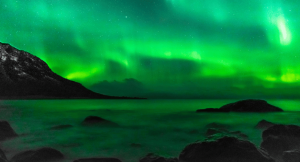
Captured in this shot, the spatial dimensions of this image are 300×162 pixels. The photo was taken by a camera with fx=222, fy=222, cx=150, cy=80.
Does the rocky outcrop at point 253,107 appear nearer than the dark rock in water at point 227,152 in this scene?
No

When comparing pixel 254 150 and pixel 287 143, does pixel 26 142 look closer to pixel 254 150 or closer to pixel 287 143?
pixel 254 150

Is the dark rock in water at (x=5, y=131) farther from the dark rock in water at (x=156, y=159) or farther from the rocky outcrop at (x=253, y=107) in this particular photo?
the rocky outcrop at (x=253, y=107)

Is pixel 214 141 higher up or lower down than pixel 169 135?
higher up

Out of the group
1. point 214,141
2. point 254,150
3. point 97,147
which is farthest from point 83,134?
point 254,150

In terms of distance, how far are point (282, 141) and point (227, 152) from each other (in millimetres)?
4477

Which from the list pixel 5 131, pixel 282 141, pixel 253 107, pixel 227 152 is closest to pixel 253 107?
pixel 253 107

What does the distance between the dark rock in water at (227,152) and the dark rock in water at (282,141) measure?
272cm

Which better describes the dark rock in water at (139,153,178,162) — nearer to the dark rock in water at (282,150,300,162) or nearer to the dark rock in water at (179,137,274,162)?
the dark rock in water at (179,137,274,162)

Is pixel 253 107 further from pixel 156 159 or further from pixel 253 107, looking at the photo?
pixel 156 159

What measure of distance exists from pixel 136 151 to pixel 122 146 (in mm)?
1679

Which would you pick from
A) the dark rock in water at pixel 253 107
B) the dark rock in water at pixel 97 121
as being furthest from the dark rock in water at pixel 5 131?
the dark rock in water at pixel 253 107

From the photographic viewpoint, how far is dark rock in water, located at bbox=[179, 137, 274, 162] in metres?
8.92

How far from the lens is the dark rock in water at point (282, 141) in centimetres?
1127

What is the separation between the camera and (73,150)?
15.2 metres
